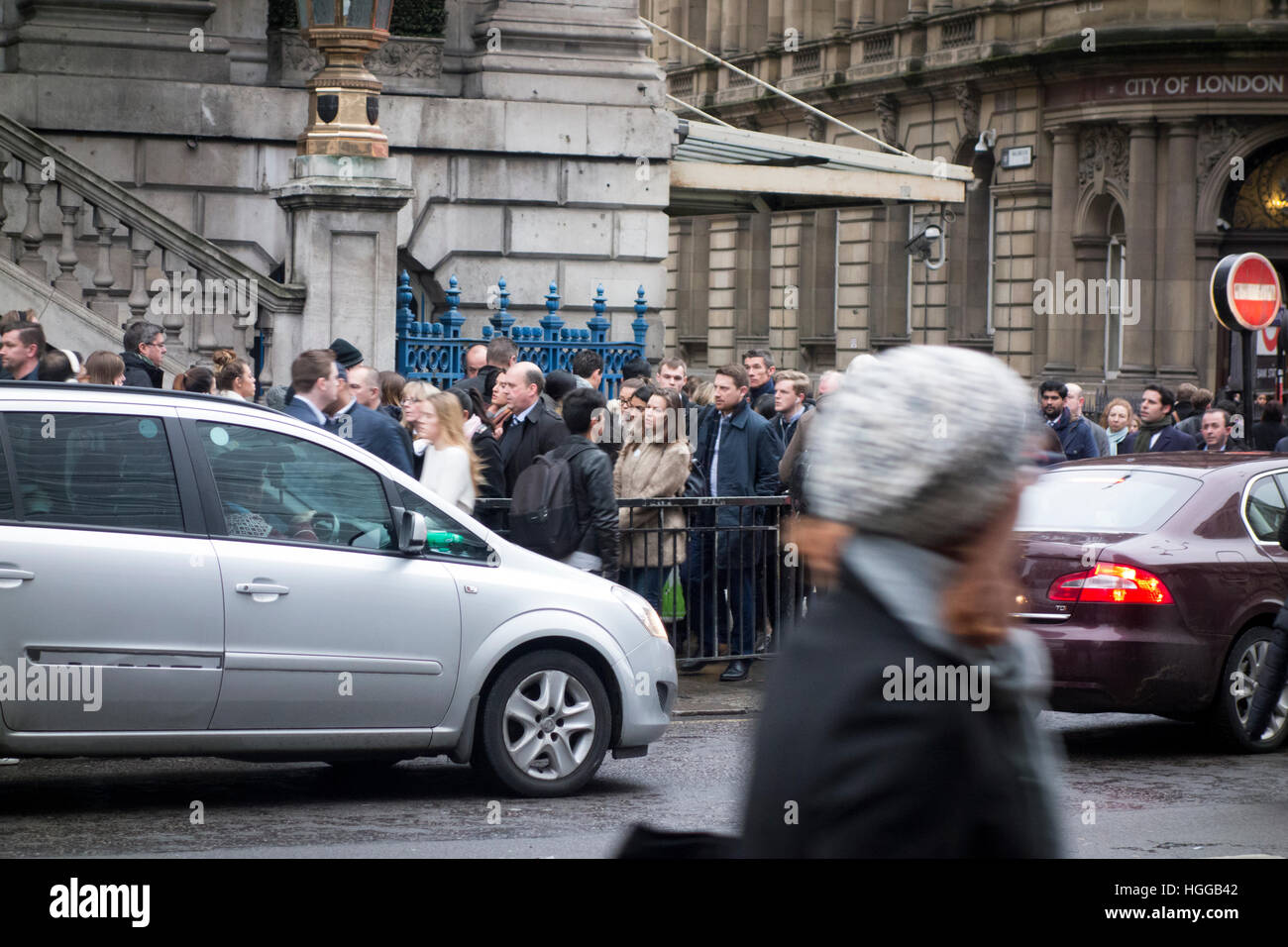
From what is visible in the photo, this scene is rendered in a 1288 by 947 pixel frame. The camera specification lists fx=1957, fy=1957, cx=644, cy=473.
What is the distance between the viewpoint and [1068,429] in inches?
617

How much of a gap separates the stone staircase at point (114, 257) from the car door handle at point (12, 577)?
8162 mm

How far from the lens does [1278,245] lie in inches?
1362

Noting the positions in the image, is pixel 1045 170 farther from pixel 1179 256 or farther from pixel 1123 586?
pixel 1123 586

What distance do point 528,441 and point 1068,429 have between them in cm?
591

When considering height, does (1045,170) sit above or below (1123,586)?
above

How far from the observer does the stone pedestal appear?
15.2 meters

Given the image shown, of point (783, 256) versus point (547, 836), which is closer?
point (547, 836)

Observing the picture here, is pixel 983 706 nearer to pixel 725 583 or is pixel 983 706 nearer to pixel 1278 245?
pixel 725 583

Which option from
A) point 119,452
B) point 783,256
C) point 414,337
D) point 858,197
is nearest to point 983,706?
point 119,452

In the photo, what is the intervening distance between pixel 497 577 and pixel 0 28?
37.2 ft

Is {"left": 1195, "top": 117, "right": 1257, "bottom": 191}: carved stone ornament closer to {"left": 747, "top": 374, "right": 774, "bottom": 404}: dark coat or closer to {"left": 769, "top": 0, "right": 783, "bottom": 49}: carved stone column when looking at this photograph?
{"left": 769, "top": 0, "right": 783, "bottom": 49}: carved stone column

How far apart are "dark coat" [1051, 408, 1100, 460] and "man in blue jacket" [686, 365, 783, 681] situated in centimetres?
A: 384

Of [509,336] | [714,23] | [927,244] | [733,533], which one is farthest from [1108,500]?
[714,23]

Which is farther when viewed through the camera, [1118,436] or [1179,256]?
[1179,256]
